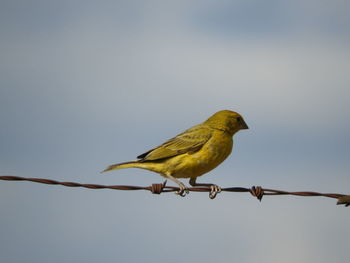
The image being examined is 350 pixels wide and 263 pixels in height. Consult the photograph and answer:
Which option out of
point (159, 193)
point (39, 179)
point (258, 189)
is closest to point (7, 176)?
point (39, 179)

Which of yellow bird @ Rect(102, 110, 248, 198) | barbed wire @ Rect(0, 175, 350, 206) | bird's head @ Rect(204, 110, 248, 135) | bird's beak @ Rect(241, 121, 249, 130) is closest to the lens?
barbed wire @ Rect(0, 175, 350, 206)

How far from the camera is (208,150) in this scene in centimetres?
1023

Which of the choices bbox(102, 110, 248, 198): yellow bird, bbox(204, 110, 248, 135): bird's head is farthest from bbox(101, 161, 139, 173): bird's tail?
bbox(204, 110, 248, 135): bird's head

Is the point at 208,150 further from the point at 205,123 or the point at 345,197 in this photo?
the point at 345,197

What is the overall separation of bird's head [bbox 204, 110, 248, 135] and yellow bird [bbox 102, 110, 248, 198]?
0.07 ft

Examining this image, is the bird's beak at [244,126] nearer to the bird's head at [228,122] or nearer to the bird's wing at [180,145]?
the bird's head at [228,122]

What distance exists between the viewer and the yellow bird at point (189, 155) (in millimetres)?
10125

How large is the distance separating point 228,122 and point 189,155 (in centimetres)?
134

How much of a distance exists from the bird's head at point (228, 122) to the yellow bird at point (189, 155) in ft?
0.07

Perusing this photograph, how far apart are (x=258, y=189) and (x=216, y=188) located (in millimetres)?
1806

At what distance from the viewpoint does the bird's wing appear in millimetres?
10352

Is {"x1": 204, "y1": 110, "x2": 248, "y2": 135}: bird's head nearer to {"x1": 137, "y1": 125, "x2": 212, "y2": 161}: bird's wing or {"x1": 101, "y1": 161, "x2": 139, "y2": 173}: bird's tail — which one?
{"x1": 137, "y1": 125, "x2": 212, "y2": 161}: bird's wing

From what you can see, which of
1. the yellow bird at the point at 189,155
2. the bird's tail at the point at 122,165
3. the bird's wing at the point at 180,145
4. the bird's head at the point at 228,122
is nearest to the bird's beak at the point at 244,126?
the bird's head at the point at 228,122

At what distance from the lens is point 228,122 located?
36.6ft
